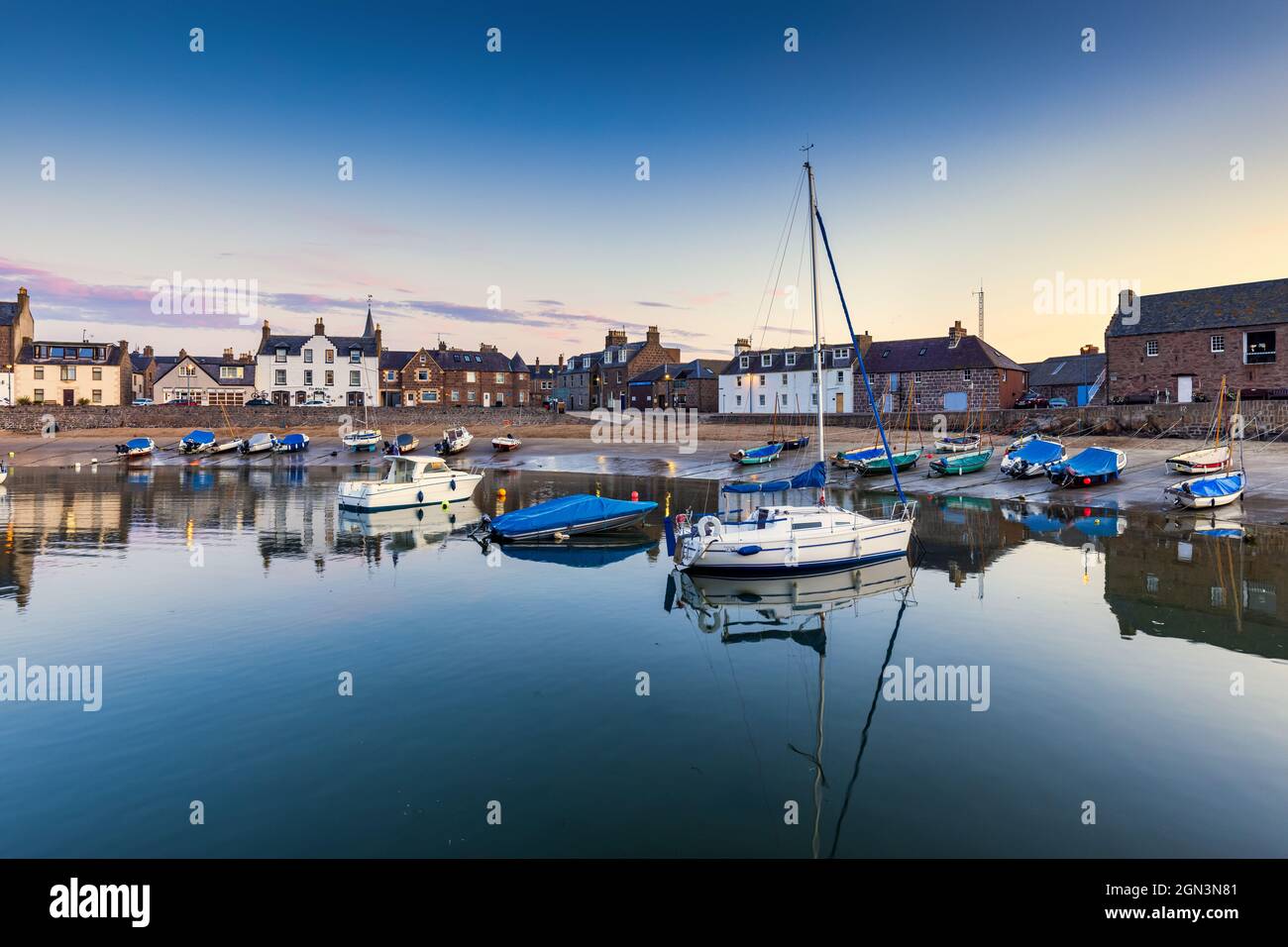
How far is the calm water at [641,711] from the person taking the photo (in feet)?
32.4

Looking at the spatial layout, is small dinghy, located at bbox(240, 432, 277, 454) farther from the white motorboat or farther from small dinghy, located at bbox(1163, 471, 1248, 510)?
small dinghy, located at bbox(1163, 471, 1248, 510)

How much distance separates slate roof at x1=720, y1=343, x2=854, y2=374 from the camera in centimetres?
8681

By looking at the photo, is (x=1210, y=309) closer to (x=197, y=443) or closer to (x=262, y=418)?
(x=197, y=443)

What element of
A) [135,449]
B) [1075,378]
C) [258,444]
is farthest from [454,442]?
[1075,378]

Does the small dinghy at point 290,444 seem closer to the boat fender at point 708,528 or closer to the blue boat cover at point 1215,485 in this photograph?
the boat fender at point 708,528

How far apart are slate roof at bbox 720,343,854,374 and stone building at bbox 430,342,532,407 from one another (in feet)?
111

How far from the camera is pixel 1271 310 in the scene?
55.2 metres

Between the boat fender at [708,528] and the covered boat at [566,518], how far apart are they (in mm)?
8093

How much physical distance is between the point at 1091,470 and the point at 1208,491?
722cm

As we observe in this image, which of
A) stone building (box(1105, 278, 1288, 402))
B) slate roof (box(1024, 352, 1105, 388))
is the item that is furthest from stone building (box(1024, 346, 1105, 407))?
stone building (box(1105, 278, 1288, 402))

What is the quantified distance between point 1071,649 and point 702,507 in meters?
24.0

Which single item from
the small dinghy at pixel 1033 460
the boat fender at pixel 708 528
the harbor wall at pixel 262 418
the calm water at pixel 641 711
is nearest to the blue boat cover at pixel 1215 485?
the calm water at pixel 641 711
